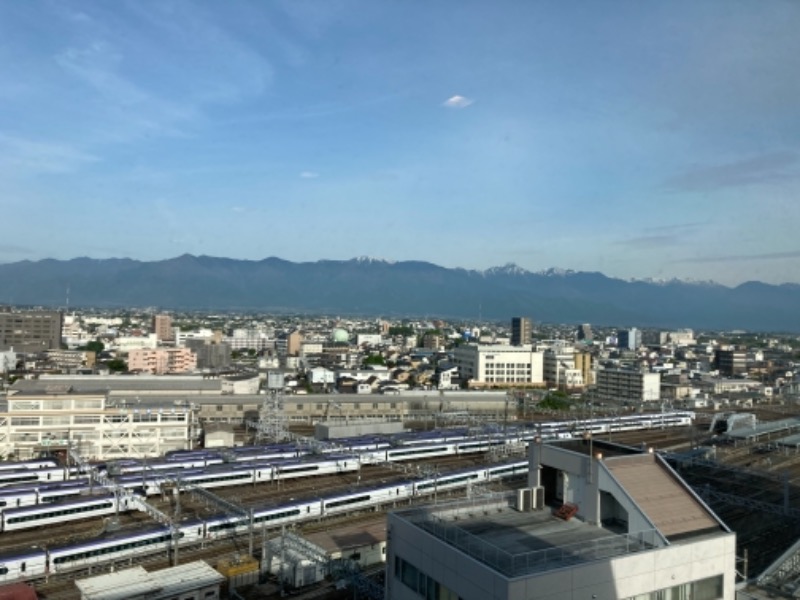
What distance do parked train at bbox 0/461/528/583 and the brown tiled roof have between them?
20.7 ft

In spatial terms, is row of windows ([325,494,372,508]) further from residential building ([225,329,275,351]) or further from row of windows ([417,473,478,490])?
residential building ([225,329,275,351])

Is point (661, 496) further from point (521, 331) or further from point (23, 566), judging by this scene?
point (521, 331)

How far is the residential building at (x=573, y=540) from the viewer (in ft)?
14.6

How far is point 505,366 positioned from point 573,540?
32227 mm

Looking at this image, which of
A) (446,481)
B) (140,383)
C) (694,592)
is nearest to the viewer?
(694,592)

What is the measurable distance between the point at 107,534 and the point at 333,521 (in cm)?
378

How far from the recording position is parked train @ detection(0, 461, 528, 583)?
9055 mm

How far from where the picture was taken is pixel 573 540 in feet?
16.5

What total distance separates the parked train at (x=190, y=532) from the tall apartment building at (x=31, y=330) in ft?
138

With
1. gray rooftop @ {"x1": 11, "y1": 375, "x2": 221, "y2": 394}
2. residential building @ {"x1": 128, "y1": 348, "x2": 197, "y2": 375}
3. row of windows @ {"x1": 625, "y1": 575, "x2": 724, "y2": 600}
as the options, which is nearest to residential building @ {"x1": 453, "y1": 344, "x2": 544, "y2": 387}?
gray rooftop @ {"x1": 11, "y1": 375, "x2": 221, "y2": 394}

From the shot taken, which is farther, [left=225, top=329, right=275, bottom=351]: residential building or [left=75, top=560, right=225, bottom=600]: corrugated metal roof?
[left=225, top=329, right=275, bottom=351]: residential building

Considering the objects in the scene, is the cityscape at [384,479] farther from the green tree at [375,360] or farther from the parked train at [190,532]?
the green tree at [375,360]

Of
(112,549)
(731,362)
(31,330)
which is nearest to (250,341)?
(31,330)

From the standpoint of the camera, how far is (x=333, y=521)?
1206 cm
